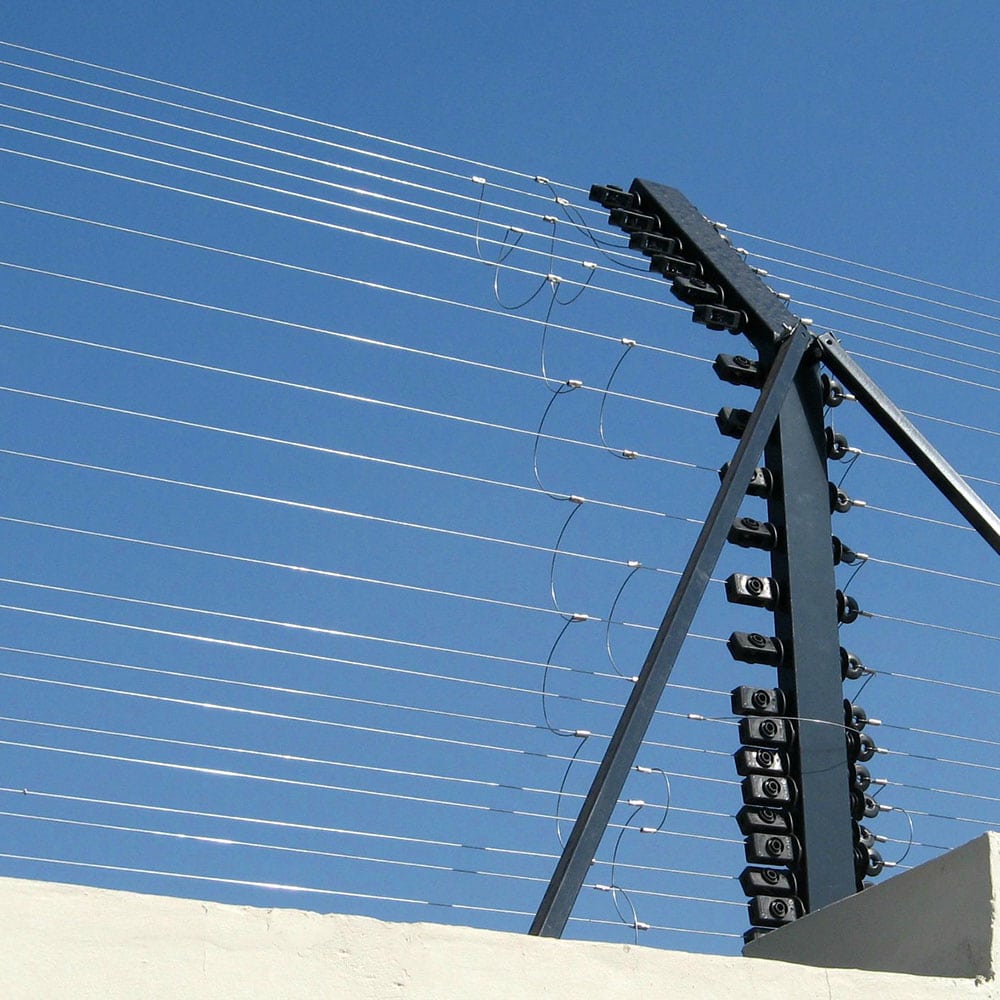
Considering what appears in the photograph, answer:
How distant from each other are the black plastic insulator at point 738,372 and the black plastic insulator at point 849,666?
747 mm

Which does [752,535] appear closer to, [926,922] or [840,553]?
[840,553]

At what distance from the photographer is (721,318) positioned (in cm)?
442

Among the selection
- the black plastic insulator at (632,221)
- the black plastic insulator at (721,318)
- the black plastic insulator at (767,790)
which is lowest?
the black plastic insulator at (767,790)

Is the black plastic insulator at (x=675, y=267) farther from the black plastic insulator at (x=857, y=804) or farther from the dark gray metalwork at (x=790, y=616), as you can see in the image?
the black plastic insulator at (x=857, y=804)

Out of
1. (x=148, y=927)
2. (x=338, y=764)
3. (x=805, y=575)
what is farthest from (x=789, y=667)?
(x=148, y=927)

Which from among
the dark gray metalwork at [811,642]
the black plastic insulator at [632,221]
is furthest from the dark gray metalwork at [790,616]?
the black plastic insulator at [632,221]

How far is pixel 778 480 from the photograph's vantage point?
13.4ft

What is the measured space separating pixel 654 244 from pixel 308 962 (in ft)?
9.18

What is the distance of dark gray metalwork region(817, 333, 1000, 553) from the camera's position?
423cm

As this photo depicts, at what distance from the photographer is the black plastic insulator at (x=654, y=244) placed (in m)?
4.68

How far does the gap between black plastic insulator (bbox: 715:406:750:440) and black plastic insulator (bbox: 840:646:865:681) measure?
61cm

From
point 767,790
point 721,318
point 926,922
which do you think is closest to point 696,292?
point 721,318

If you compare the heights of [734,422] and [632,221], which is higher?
[632,221]

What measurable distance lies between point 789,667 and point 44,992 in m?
2.13
